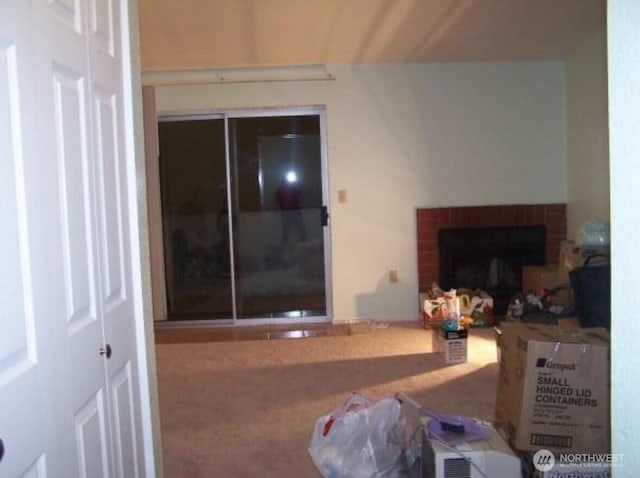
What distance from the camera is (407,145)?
17.0ft

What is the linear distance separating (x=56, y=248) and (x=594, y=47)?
467cm

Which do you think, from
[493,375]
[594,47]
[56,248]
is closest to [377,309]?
[493,375]

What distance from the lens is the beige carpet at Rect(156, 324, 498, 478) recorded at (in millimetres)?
2566

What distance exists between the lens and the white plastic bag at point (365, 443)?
2.21 metres

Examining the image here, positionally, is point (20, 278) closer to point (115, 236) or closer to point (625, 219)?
point (115, 236)

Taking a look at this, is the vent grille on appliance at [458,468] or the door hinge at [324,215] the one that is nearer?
the vent grille on appliance at [458,468]

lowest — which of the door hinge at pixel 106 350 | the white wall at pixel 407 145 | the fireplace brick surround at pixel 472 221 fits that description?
the door hinge at pixel 106 350

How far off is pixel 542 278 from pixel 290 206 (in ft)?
7.77

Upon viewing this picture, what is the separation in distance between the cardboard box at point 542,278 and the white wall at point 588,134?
20.0 inches

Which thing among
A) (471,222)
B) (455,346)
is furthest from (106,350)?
(471,222)

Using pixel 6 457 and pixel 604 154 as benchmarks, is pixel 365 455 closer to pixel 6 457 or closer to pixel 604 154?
pixel 6 457

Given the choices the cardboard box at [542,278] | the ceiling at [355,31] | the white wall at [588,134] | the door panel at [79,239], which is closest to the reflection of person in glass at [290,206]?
the ceiling at [355,31]

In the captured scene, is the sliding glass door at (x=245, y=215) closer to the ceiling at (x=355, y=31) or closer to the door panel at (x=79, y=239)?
the ceiling at (x=355, y=31)

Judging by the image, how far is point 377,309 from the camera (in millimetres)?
5242
